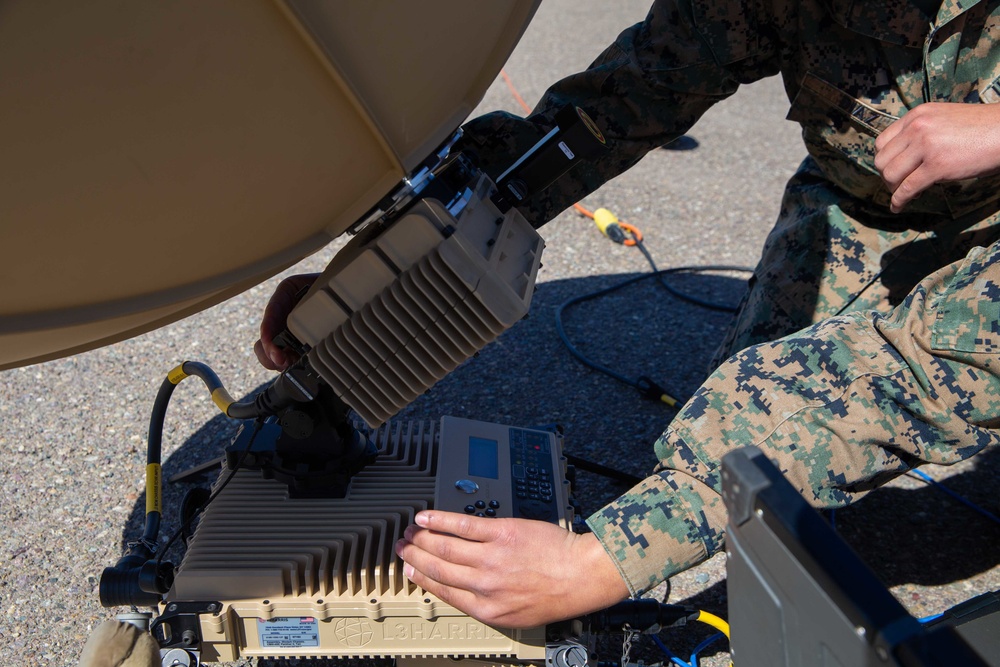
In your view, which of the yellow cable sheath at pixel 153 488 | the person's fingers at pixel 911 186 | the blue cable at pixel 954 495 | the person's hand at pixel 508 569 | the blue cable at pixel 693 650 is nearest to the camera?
the person's hand at pixel 508 569

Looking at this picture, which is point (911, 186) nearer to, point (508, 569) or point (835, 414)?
point (835, 414)

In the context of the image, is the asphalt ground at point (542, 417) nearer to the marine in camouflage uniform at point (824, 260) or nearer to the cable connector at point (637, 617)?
the cable connector at point (637, 617)

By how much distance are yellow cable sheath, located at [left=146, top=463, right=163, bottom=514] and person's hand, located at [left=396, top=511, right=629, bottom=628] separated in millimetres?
715

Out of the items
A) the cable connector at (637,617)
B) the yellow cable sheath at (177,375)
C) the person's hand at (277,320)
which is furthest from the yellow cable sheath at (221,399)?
the cable connector at (637,617)

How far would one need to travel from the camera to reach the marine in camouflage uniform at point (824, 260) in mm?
1415

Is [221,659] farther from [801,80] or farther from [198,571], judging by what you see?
[801,80]

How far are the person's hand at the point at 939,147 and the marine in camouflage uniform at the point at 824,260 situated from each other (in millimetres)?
146

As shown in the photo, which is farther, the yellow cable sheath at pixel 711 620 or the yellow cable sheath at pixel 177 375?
the yellow cable sheath at pixel 177 375

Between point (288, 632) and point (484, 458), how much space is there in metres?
0.49

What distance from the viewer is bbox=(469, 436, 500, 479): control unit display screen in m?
1.65

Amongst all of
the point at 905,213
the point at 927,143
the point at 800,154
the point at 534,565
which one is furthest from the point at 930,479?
the point at 800,154

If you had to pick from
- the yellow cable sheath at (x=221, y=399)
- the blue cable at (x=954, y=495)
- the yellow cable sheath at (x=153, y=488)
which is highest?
the yellow cable sheath at (x=221, y=399)

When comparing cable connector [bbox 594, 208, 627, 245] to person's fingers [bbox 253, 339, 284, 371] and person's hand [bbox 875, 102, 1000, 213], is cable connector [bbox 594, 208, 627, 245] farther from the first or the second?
person's fingers [bbox 253, 339, 284, 371]

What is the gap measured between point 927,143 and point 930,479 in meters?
1.17
